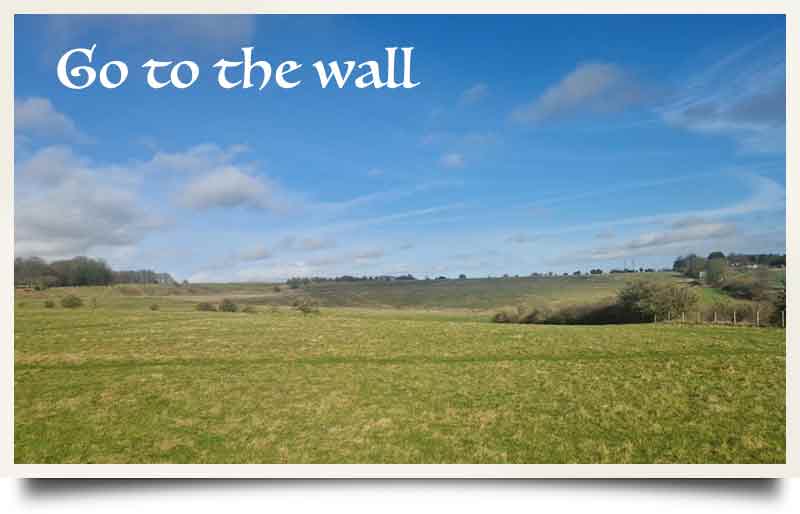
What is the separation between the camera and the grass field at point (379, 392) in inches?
246

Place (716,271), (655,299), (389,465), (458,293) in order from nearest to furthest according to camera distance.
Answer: (389,465) < (716,271) < (655,299) < (458,293)

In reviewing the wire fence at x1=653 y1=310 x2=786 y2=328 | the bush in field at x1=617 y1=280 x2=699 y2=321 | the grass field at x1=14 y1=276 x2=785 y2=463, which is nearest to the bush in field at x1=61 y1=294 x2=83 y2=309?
the grass field at x1=14 y1=276 x2=785 y2=463

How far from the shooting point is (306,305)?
9.95 meters

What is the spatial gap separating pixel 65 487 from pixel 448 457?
219 inches

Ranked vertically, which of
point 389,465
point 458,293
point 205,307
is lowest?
point 389,465

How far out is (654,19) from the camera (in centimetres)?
704

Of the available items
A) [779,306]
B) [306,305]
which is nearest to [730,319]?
[779,306]

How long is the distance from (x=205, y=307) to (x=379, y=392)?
4.97 m

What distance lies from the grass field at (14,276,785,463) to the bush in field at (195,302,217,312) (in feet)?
1.52

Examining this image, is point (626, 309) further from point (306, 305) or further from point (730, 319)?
point (306, 305)

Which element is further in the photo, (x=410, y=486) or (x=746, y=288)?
(x=746, y=288)

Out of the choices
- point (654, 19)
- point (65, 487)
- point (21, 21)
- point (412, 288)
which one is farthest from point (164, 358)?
point (654, 19)
